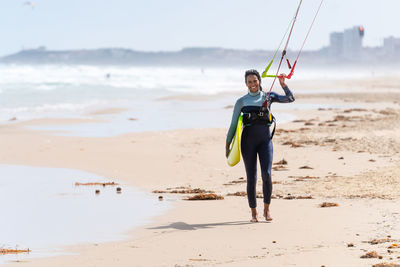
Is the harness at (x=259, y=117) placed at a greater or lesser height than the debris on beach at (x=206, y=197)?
greater

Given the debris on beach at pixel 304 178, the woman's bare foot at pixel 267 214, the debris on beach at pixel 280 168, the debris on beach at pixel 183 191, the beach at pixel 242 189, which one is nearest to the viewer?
the beach at pixel 242 189

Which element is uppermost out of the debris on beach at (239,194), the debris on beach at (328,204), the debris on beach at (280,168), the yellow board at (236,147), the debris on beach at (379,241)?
the yellow board at (236,147)

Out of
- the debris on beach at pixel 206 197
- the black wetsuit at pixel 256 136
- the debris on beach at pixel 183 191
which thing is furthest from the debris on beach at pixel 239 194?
the black wetsuit at pixel 256 136

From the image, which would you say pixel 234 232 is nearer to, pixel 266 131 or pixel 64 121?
pixel 266 131

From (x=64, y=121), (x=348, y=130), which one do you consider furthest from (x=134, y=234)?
(x=64, y=121)

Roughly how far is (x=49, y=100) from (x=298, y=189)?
25.5m

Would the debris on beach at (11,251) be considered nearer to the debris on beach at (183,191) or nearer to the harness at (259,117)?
the harness at (259,117)

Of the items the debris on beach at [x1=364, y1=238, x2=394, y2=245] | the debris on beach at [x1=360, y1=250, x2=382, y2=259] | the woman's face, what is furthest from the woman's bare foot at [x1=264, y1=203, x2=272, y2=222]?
the debris on beach at [x1=360, y1=250, x2=382, y2=259]

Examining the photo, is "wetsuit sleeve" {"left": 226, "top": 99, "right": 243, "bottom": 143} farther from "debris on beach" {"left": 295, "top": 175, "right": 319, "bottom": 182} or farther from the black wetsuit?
"debris on beach" {"left": 295, "top": 175, "right": 319, "bottom": 182}

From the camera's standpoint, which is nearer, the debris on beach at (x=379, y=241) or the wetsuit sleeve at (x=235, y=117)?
the debris on beach at (x=379, y=241)

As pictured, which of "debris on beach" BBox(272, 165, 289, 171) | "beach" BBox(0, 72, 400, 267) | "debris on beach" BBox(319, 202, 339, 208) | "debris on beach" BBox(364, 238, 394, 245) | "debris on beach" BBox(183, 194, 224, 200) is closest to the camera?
"beach" BBox(0, 72, 400, 267)

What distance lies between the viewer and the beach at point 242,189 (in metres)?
5.34

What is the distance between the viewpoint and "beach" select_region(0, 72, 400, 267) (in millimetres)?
5336

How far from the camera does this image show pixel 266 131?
21.6ft
